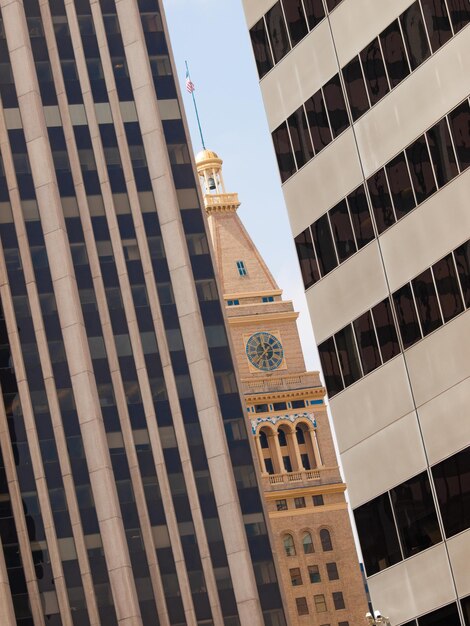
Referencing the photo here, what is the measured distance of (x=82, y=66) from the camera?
386 feet

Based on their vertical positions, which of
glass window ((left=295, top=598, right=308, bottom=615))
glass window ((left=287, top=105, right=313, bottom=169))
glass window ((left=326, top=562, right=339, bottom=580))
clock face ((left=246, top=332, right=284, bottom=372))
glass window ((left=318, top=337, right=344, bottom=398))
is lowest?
glass window ((left=318, top=337, right=344, bottom=398))

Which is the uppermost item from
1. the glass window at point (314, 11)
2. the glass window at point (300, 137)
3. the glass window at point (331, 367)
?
the glass window at point (314, 11)

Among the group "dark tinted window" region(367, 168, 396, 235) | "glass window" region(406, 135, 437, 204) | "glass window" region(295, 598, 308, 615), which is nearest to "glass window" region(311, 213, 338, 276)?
"dark tinted window" region(367, 168, 396, 235)

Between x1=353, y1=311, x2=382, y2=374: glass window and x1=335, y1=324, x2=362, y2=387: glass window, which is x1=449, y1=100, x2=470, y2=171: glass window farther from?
x1=335, y1=324, x2=362, y2=387: glass window

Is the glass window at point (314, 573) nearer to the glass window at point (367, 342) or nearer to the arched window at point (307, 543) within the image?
the arched window at point (307, 543)

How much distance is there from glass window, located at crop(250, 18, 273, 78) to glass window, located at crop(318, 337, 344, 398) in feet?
26.2

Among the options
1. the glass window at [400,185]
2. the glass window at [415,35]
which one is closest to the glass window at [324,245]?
the glass window at [400,185]

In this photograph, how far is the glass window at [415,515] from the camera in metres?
38.7

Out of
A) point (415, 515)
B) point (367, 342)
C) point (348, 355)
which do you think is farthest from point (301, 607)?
point (415, 515)

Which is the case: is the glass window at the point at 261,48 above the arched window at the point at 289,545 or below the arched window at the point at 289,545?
below

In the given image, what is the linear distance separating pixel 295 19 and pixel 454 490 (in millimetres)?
13764

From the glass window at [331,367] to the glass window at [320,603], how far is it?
132 m

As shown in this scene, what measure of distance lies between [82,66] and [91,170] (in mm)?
7732

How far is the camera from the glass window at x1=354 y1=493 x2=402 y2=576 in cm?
3991
